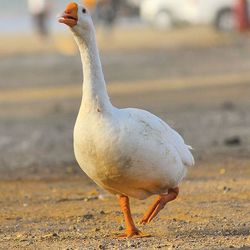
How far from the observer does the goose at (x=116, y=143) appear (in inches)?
300

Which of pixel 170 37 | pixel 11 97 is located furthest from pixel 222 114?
pixel 170 37

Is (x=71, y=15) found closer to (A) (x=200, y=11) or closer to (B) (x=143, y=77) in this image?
(B) (x=143, y=77)

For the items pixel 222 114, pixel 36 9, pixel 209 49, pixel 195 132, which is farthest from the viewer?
pixel 36 9

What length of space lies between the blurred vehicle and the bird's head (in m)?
29.7

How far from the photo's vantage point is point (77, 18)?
7848 millimetres

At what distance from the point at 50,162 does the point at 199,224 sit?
5242 mm

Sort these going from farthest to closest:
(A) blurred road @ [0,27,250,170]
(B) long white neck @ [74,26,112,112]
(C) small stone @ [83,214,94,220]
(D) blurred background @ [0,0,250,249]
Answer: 1. (A) blurred road @ [0,27,250,170]
2. (C) small stone @ [83,214,94,220]
3. (D) blurred background @ [0,0,250,249]
4. (B) long white neck @ [74,26,112,112]

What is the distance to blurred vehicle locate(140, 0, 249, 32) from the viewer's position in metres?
37.5

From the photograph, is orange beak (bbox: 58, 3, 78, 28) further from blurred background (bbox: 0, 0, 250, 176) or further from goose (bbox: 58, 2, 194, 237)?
blurred background (bbox: 0, 0, 250, 176)

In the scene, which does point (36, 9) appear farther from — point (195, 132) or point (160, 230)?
point (160, 230)

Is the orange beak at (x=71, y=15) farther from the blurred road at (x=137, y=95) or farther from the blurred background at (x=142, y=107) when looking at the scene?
the blurred road at (x=137, y=95)

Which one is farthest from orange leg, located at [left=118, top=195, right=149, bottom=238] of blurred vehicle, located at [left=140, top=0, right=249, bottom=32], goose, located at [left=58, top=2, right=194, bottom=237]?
blurred vehicle, located at [left=140, top=0, right=249, bottom=32]

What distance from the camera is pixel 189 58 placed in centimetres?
3014

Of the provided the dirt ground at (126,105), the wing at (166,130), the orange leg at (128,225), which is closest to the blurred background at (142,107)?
the dirt ground at (126,105)
